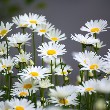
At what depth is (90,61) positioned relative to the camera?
101 centimetres

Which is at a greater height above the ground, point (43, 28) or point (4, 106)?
point (43, 28)

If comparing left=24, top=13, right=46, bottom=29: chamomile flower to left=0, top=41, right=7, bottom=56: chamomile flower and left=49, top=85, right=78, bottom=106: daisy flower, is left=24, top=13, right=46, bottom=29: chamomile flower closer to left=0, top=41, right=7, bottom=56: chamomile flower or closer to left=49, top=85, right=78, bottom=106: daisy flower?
left=0, top=41, right=7, bottom=56: chamomile flower

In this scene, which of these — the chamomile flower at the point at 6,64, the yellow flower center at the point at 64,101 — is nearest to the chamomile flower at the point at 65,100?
the yellow flower center at the point at 64,101

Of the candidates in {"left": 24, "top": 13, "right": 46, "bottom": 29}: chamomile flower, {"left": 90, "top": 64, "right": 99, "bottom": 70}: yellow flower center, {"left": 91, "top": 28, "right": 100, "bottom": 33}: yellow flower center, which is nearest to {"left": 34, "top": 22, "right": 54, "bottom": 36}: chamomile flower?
{"left": 24, "top": 13, "right": 46, "bottom": 29}: chamomile flower

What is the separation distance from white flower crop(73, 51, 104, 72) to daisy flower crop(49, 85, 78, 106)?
82 millimetres

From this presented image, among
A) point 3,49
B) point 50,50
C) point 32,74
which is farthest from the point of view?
point 3,49

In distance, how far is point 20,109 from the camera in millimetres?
907

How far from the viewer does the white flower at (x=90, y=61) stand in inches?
39.0

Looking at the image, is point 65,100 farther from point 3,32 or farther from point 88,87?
point 3,32

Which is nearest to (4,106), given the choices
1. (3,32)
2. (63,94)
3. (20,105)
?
(20,105)

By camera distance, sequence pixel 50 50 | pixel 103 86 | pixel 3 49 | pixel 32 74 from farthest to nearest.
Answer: pixel 3 49, pixel 50 50, pixel 32 74, pixel 103 86

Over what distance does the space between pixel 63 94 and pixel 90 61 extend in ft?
0.51

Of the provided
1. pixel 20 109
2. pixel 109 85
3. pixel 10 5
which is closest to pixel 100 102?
pixel 109 85

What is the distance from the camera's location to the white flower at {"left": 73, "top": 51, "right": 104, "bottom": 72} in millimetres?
991
